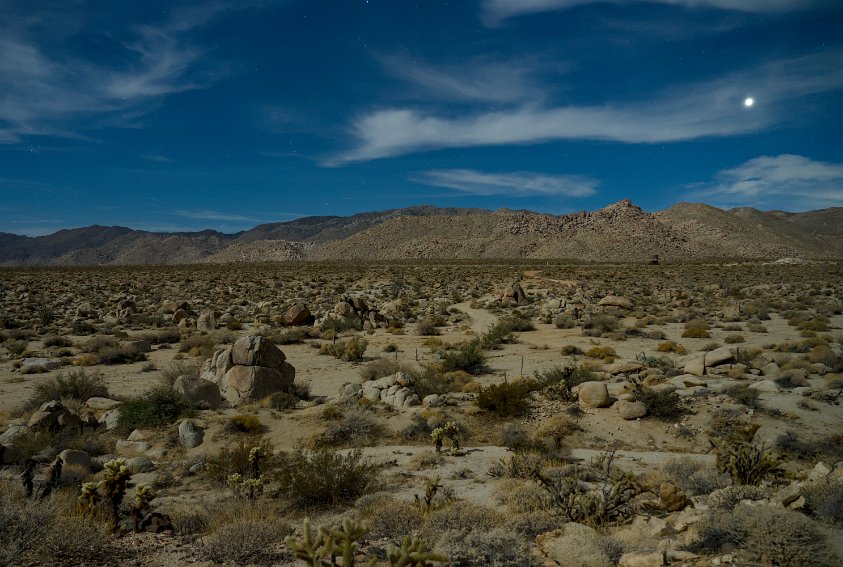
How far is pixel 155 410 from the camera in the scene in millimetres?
11039

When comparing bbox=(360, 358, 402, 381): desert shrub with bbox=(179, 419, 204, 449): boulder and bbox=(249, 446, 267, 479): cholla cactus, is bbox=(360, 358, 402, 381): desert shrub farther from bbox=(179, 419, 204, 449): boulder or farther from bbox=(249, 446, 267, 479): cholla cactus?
bbox=(249, 446, 267, 479): cholla cactus

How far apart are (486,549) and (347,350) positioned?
1432 cm

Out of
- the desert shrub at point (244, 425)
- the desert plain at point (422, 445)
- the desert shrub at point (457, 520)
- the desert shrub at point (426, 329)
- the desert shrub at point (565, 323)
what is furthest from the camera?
the desert shrub at point (565, 323)

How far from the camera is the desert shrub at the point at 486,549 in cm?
515

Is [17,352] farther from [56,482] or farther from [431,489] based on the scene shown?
[431,489]

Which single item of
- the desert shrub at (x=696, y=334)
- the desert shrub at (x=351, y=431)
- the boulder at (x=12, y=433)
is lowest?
the desert shrub at (x=351, y=431)

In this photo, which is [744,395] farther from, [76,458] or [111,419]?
[111,419]

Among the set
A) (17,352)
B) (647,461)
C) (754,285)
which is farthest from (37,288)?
(754,285)

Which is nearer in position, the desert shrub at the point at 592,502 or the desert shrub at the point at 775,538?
the desert shrub at the point at 775,538

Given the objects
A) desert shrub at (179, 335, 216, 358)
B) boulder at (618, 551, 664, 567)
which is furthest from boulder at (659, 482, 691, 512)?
desert shrub at (179, 335, 216, 358)

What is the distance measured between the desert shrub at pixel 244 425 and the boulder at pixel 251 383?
1.59m

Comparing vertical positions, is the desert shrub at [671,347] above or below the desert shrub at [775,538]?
below

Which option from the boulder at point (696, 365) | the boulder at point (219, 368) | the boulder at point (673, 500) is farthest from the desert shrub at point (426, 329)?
the boulder at point (673, 500)

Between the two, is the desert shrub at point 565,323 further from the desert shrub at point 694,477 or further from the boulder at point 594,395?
the desert shrub at point 694,477
